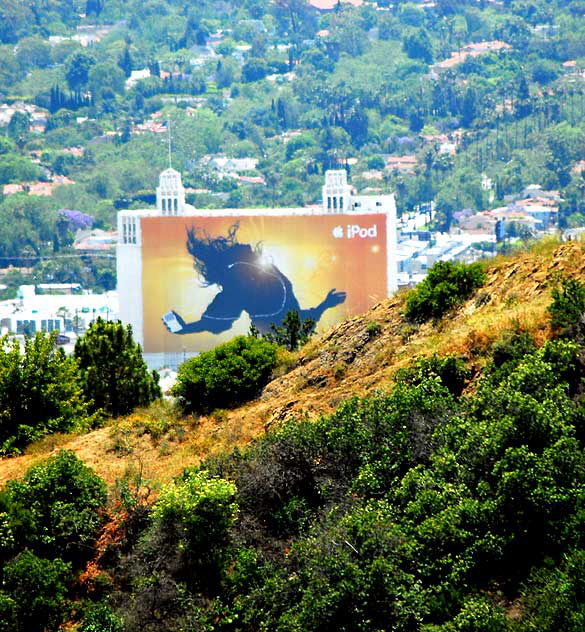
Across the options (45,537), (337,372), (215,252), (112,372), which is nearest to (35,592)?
(45,537)

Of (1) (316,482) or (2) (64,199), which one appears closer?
(1) (316,482)

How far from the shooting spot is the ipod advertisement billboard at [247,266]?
125 m

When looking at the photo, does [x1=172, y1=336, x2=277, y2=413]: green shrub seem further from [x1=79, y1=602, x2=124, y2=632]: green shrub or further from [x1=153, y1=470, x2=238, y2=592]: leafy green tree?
[x1=79, y1=602, x2=124, y2=632]: green shrub

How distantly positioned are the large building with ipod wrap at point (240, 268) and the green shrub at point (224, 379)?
95642mm

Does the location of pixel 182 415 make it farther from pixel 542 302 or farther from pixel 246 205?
pixel 246 205

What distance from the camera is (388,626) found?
18781mm

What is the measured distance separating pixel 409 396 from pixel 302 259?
344ft

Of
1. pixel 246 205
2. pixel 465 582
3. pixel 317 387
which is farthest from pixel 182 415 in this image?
pixel 246 205

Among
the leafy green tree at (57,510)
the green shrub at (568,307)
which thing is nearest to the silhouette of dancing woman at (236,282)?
the green shrub at (568,307)

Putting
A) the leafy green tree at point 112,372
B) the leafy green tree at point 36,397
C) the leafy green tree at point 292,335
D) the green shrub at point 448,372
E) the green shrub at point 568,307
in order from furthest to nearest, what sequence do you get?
the leafy green tree at point 112,372 < the leafy green tree at point 292,335 < the leafy green tree at point 36,397 < the green shrub at point 448,372 < the green shrub at point 568,307

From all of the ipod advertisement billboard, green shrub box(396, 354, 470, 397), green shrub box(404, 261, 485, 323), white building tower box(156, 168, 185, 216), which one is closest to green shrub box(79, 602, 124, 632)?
green shrub box(396, 354, 470, 397)

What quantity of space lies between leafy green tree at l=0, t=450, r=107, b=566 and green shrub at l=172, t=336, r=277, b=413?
4.45 m

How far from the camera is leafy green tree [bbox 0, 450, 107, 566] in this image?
22.1 meters

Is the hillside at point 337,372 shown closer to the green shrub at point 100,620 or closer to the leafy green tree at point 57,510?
the leafy green tree at point 57,510
